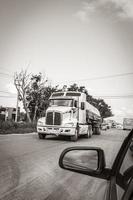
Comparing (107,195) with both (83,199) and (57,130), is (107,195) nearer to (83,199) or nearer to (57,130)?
(83,199)

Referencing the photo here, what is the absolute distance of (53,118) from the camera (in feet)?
70.1

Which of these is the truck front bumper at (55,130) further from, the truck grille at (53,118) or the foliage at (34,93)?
the foliage at (34,93)

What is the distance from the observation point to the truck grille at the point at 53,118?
2123cm

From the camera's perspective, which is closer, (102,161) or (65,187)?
(102,161)

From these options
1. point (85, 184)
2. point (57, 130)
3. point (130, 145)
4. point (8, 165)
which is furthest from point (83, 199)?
point (57, 130)

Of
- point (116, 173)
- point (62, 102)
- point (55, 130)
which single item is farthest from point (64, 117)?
point (116, 173)

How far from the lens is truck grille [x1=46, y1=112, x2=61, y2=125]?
69.7 feet

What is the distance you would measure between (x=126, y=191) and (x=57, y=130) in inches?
779

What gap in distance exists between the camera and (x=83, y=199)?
4633 mm

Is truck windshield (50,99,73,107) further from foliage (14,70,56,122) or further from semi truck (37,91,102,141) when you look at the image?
foliage (14,70,56,122)

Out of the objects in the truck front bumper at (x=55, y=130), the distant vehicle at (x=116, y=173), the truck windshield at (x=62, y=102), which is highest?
the truck windshield at (x=62, y=102)

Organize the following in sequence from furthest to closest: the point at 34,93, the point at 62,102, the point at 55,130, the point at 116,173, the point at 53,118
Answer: the point at 34,93
the point at 62,102
the point at 53,118
the point at 55,130
the point at 116,173

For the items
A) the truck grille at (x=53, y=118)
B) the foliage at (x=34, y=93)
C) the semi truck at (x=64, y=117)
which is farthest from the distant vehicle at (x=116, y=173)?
the foliage at (x=34, y=93)

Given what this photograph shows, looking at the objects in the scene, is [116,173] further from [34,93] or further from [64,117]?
[34,93]
